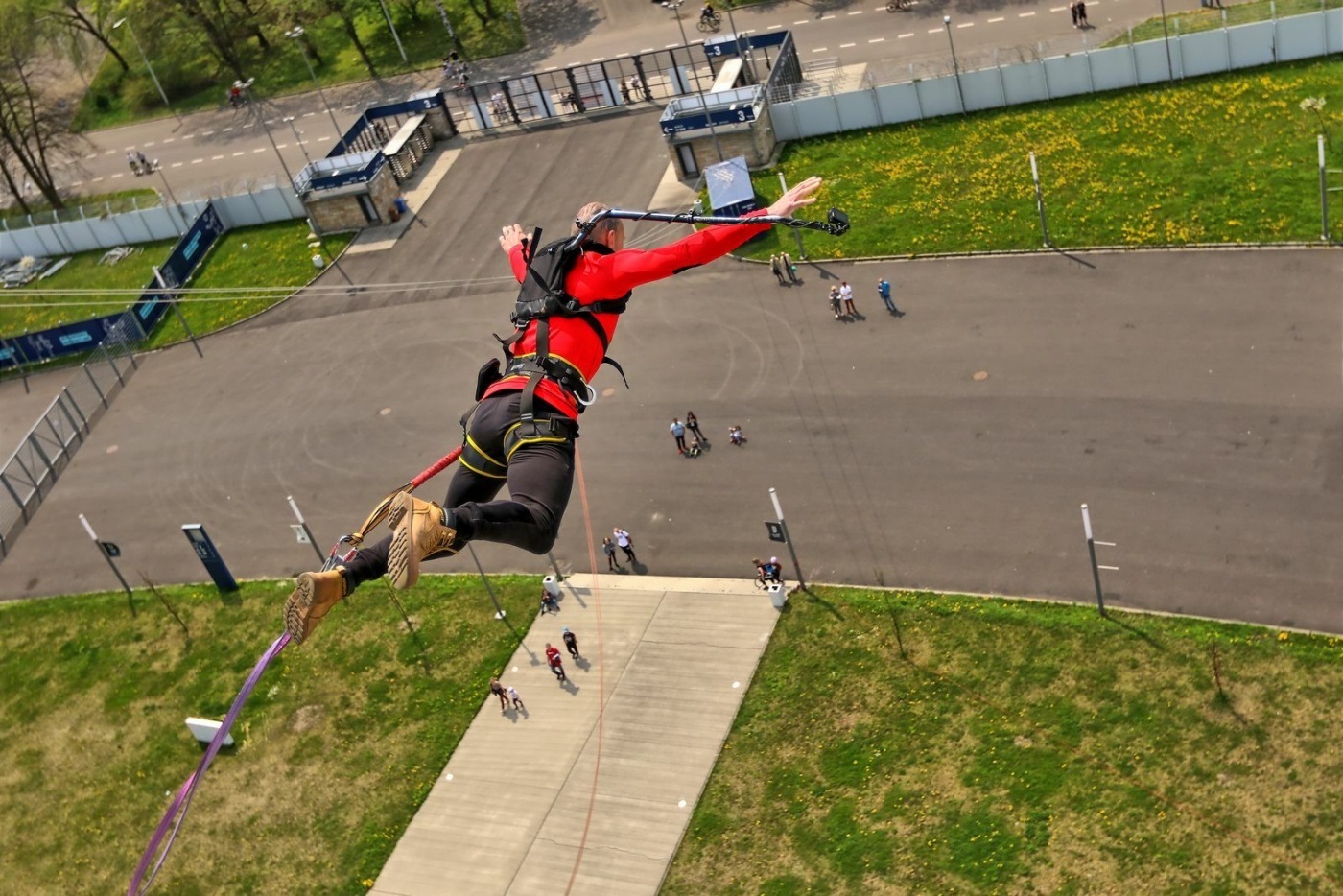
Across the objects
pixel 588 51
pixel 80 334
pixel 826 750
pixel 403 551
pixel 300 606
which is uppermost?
pixel 403 551

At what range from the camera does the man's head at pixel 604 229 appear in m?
21.1

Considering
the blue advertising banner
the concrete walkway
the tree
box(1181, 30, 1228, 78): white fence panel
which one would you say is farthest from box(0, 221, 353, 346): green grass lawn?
box(1181, 30, 1228, 78): white fence panel

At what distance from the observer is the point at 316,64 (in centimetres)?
8469

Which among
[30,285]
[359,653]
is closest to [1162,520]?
[359,653]

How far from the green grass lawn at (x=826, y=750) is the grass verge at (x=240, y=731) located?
0.26ft

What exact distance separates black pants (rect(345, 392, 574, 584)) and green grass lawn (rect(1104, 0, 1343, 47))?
4812 centimetres

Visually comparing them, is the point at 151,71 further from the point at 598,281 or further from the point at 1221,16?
the point at 598,281

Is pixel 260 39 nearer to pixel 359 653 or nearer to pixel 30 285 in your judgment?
pixel 30 285

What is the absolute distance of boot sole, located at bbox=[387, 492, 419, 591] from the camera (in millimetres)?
16062

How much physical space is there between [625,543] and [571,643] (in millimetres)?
3813

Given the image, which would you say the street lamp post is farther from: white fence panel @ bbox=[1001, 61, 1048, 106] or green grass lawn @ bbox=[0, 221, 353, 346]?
white fence panel @ bbox=[1001, 61, 1048, 106]

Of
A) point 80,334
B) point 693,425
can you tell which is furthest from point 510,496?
point 80,334

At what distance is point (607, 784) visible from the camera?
36.0 meters

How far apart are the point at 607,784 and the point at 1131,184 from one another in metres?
31.3
